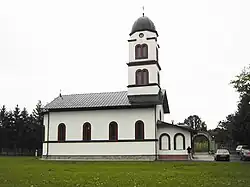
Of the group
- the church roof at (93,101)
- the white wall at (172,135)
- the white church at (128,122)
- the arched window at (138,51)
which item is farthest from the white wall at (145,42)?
the white wall at (172,135)

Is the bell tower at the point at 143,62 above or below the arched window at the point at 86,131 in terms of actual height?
above

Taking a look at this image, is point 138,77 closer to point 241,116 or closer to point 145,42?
point 145,42

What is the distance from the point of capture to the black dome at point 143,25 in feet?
134

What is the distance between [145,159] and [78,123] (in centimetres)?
897

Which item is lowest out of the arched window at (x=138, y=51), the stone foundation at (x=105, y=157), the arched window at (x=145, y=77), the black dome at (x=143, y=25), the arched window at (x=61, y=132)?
the stone foundation at (x=105, y=157)

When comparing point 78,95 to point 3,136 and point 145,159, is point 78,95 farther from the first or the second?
point 3,136

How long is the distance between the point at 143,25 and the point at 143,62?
4353mm

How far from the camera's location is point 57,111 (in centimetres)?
4150

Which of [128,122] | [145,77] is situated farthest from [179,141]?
[145,77]

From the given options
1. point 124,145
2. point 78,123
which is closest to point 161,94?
point 124,145

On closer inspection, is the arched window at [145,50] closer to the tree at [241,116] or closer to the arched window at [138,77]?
the arched window at [138,77]

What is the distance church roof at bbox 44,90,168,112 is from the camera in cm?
3900

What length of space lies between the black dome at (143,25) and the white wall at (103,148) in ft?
43.4

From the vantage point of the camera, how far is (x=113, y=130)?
1528 inches
